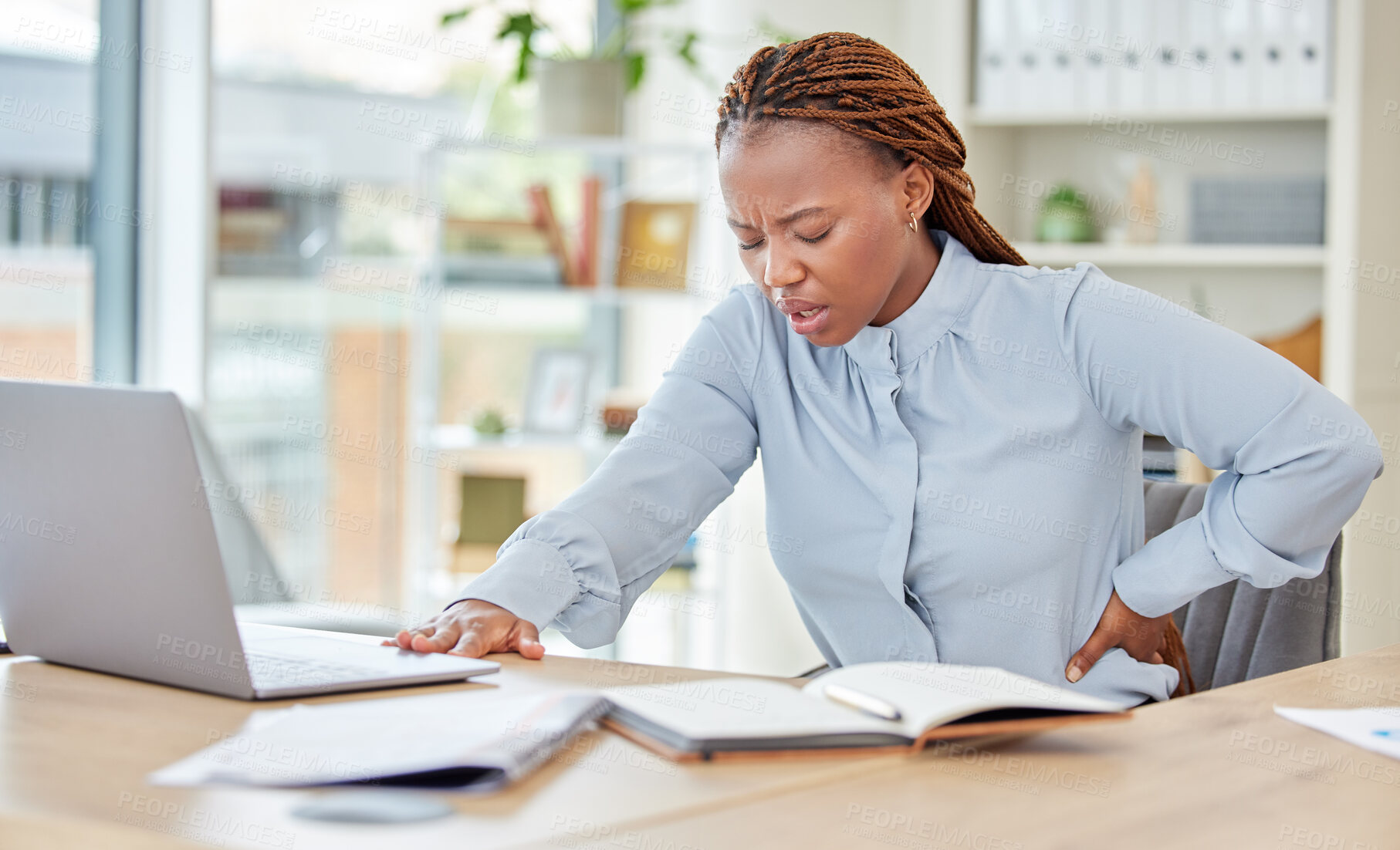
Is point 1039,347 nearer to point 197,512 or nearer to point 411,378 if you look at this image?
point 197,512

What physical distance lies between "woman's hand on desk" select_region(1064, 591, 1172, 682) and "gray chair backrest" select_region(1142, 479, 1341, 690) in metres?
0.13

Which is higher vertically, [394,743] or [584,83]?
[584,83]

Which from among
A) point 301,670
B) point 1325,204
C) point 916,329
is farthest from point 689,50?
point 301,670

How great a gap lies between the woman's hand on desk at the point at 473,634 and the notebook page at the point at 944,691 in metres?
0.31

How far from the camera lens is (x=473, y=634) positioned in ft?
3.80

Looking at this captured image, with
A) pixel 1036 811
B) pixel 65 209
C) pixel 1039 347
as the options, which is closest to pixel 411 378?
pixel 65 209

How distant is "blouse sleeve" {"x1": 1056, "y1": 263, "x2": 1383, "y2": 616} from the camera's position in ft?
3.97

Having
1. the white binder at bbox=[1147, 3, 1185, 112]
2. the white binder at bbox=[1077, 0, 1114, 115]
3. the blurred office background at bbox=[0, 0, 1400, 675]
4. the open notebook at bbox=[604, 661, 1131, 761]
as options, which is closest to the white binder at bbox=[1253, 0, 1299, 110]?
the blurred office background at bbox=[0, 0, 1400, 675]

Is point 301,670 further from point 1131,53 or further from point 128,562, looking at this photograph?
point 1131,53

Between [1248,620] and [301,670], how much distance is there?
1.06 m

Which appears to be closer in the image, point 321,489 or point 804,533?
point 804,533

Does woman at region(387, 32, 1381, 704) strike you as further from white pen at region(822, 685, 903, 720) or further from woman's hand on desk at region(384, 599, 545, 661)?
white pen at region(822, 685, 903, 720)

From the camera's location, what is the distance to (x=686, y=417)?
1423 mm

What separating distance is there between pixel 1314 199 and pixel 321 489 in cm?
247
